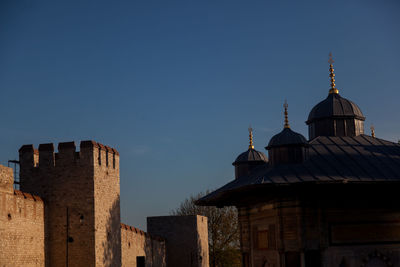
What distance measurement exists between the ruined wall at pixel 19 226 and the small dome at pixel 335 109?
34.4 ft

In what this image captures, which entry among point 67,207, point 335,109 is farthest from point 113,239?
point 335,109

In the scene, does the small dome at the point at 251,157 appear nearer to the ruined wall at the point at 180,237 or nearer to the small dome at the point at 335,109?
the small dome at the point at 335,109

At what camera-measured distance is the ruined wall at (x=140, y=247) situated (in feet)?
92.3

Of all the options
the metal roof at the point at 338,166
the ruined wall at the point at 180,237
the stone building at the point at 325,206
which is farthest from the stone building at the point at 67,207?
the ruined wall at the point at 180,237

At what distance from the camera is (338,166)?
17.9 metres

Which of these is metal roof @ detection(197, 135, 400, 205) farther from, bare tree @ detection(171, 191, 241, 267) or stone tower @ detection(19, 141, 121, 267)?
bare tree @ detection(171, 191, 241, 267)

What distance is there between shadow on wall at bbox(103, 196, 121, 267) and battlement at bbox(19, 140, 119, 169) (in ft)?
7.26

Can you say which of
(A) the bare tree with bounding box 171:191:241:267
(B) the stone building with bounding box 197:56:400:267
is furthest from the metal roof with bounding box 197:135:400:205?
(A) the bare tree with bounding box 171:191:241:267

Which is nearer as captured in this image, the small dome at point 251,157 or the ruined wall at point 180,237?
Result: the small dome at point 251,157

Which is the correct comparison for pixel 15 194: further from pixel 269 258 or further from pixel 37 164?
pixel 269 258

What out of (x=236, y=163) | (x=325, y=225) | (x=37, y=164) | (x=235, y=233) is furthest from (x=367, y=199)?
(x=235, y=233)

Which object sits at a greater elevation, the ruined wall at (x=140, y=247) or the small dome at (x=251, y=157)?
the small dome at (x=251, y=157)

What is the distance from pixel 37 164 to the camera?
861 inches

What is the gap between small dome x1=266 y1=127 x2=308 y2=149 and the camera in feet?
59.5
